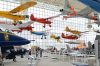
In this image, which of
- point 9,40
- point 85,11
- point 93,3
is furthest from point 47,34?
point 93,3

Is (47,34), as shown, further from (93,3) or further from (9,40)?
(93,3)

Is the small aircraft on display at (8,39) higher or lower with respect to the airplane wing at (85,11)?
lower

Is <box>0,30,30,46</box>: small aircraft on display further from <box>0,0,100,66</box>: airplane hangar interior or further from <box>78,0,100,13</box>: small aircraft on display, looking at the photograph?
<box>78,0,100,13</box>: small aircraft on display

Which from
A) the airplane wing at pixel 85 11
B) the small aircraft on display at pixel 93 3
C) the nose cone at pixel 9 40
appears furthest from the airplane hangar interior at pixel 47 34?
the small aircraft on display at pixel 93 3

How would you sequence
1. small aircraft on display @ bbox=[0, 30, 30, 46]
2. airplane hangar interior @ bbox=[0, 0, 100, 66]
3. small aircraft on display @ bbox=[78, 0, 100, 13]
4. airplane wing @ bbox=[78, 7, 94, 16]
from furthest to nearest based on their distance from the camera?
airplane hangar interior @ bbox=[0, 0, 100, 66] → airplane wing @ bbox=[78, 7, 94, 16] → small aircraft on display @ bbox=[0, 30, 30, 46] → small aircraft on display @ bbox=[78, 0, 100, 13]

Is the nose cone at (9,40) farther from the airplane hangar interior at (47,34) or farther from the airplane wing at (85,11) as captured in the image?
the airplane wing at (85,11)

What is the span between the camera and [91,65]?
11766mm

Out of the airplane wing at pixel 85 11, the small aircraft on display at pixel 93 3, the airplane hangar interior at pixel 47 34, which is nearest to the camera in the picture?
the small aircraft on display at pixel 93 3

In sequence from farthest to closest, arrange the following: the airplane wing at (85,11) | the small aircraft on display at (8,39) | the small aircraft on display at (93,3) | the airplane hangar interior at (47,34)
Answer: the airplane hangar interior at (47,34) → the airplane wing at (85,11) → the small aircraft on display at (8,39) → the small aircraft on display at (93,3)

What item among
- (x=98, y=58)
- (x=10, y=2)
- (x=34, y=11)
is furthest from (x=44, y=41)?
(x=98, y=58)

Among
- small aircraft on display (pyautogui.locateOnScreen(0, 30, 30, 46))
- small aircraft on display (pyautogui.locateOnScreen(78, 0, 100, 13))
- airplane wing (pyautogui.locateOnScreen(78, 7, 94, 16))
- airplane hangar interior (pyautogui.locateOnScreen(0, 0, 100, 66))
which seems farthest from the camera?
airplane hangar interior (pyautogui.locateOnScreen(0, 0, 100, 66))

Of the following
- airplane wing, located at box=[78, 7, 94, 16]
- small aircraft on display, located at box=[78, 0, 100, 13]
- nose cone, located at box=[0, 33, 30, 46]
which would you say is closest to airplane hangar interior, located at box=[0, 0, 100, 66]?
airplane wing, located at box=[78, 7, 94, 16]

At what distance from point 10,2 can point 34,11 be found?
17.5 ft

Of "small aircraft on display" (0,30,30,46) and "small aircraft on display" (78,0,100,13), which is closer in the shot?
"small aircraft on display" (78,0,100,13)
